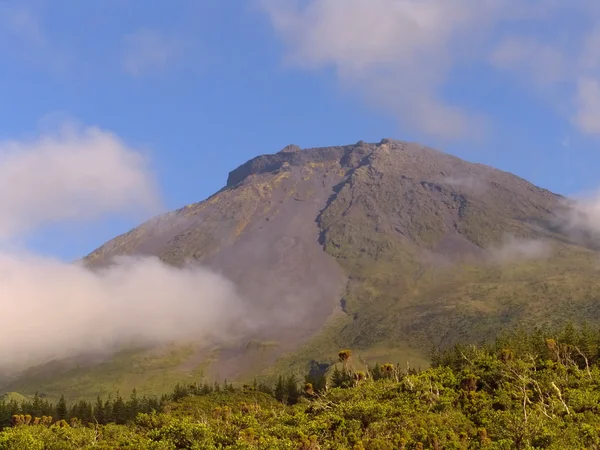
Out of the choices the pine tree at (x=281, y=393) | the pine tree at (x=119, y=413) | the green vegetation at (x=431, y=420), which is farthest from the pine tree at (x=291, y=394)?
the green vegetation at (x=431, y=420)

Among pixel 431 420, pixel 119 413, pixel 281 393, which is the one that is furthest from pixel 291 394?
pixel 431 420

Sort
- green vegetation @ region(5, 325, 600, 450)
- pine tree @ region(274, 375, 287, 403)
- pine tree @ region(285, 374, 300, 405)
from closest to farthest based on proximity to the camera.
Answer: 1. green vegetation @ region(5, 325, 600, 450)
2. pine tree @ region(285, 374, 300, 405)
3. pine tree @ region(274, 375, 287, 403)

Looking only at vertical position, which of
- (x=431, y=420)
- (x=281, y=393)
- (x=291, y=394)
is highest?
(x=431, y=420)

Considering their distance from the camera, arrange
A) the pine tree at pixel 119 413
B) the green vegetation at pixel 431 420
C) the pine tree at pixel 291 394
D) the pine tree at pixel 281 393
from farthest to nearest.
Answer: the pine tree at pixel 281 393 → the pine tree at pixel 291 394 → the pine tree at pixel 119 413 → the green vegetation at pixel 431 420

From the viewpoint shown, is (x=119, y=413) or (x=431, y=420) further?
(x=119, y=413)

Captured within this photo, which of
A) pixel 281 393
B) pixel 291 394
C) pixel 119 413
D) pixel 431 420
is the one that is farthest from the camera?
pixel 281 393

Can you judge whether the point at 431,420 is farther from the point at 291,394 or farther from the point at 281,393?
the point at 281,393

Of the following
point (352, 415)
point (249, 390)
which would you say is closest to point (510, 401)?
point (352, 415)

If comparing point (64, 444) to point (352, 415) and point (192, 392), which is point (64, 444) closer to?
point (352, 415)

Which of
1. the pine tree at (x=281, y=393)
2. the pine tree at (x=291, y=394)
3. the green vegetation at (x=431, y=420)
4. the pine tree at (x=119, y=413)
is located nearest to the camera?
the green vegetation at (x=431, y=420)

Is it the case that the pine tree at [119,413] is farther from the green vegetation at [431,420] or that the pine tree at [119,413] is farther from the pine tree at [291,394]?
the green vegetation at [431,420]

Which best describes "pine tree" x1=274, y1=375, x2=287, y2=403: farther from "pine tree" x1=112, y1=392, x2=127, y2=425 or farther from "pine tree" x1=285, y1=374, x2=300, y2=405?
"pine tree" x1=112, y1=392, x2=127, y2=425

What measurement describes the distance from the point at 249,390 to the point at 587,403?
333 feet

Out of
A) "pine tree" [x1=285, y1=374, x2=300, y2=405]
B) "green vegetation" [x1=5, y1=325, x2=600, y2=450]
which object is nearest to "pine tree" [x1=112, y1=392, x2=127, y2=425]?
"pine tree" [x1=285, y1=374, x2=300, y2=405]
